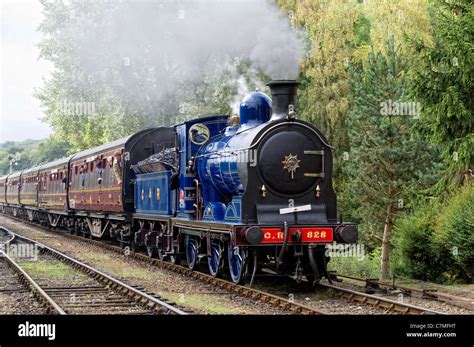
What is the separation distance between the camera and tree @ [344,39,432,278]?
21.8 m

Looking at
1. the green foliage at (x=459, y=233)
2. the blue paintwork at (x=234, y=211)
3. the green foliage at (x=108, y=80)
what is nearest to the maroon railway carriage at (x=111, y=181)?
the green foliage at (x=108, y=80)

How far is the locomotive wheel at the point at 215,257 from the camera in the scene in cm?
1340

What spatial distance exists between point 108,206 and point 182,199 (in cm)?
676

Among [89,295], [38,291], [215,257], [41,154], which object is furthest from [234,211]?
[41,154]

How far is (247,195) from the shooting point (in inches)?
477

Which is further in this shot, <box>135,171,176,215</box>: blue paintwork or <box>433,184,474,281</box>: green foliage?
<box>135,171,176,215</box>: blue paintwork

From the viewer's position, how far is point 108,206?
2144cm

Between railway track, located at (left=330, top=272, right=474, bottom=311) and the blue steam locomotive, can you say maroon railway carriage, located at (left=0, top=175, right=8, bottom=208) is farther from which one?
railway track, located at (left=330, top=272, right=474, bottom=311)

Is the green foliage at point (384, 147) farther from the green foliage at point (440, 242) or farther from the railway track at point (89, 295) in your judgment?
the railway track at point (89, 295)

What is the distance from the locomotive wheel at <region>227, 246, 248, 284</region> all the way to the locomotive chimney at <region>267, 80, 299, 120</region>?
8.17ft

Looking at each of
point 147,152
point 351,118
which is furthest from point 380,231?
point 147,152

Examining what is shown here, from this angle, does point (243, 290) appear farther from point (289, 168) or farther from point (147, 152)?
point (147, 152)

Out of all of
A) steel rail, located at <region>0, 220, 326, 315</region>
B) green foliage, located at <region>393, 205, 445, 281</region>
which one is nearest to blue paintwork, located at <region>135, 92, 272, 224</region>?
steel rail, located at <region>0, 220, 326, 315</region>
